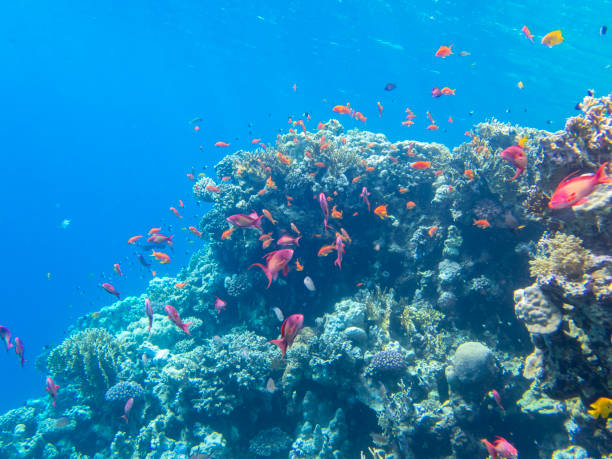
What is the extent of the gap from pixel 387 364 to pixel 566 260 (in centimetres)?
341

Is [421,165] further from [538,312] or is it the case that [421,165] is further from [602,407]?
[602,407]

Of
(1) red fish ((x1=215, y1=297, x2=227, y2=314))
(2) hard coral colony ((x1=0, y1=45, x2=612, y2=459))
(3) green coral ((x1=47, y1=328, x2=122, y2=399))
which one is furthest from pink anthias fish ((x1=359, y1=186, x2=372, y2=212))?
(3) green coral ((x1=47, y1=328, x2=122, y2=399))

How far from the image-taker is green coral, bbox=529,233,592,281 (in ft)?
12.0

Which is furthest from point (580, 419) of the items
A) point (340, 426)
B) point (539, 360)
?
point (340, 426)

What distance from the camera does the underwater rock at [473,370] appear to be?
499cm

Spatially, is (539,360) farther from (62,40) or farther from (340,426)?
(62,40)

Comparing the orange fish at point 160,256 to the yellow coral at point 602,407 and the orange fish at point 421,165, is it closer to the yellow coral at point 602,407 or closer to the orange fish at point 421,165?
the orange fish at point 421,165

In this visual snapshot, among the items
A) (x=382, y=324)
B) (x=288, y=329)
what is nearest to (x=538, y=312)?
(x=288, y=329)

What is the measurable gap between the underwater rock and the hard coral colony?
0.10 feet

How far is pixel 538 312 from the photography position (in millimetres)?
3805

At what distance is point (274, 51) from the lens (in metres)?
41.4

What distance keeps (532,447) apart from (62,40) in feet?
202

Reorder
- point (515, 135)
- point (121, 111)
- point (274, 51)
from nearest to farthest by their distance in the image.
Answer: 1. point (515, 135)
2. point (274, 51)
3. point (121, 111)

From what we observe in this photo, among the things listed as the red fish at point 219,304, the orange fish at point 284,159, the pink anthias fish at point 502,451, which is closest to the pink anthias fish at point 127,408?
the red fish at point 219,304
